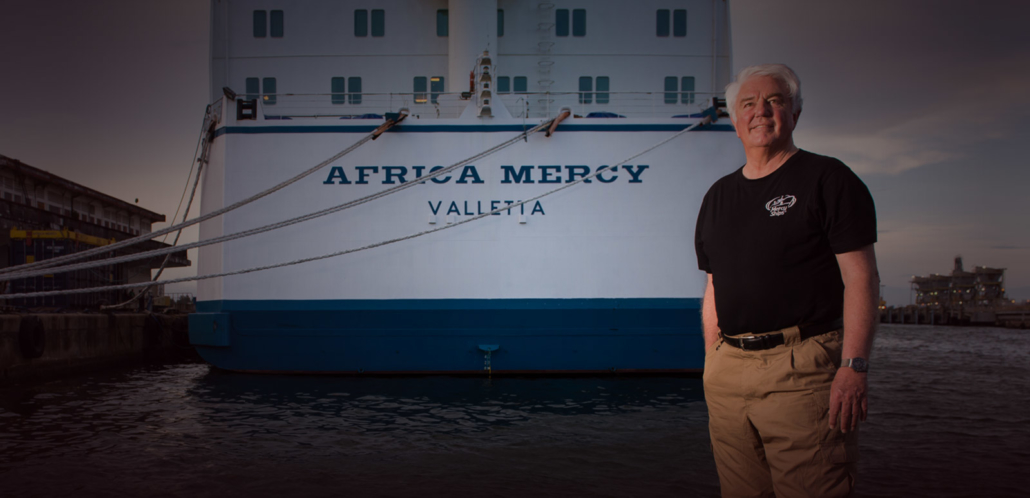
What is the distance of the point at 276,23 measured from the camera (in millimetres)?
12055

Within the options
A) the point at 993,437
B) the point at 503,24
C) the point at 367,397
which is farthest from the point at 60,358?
the point at 993,437

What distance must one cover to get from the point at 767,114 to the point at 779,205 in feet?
1.01

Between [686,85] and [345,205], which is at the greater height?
[686,85]

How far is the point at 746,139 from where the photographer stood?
7.16 feet

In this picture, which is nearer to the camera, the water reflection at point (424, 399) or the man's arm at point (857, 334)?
the man's arm at point (857, 334)

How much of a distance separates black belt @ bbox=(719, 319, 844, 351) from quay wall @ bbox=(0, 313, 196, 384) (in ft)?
42.4

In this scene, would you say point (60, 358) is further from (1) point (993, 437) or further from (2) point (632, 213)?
(1) point (993, 437)

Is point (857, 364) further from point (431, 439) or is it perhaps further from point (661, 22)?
point (661, 22)

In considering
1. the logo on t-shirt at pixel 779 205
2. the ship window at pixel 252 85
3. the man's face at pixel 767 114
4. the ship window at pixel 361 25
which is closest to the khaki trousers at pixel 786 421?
the logo on t-shirt at pixel 779 205

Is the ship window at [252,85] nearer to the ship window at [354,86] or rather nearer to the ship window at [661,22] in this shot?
the ship window at [354,86]

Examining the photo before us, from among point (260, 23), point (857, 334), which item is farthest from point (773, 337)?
point (260, 23)

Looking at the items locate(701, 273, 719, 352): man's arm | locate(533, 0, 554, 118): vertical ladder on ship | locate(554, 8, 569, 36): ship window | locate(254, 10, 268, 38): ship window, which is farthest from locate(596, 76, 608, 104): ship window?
locate(701, 273, 719, 352): man's arm

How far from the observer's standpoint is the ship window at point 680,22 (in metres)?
12.0

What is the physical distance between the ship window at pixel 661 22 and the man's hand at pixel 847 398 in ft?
36.5
